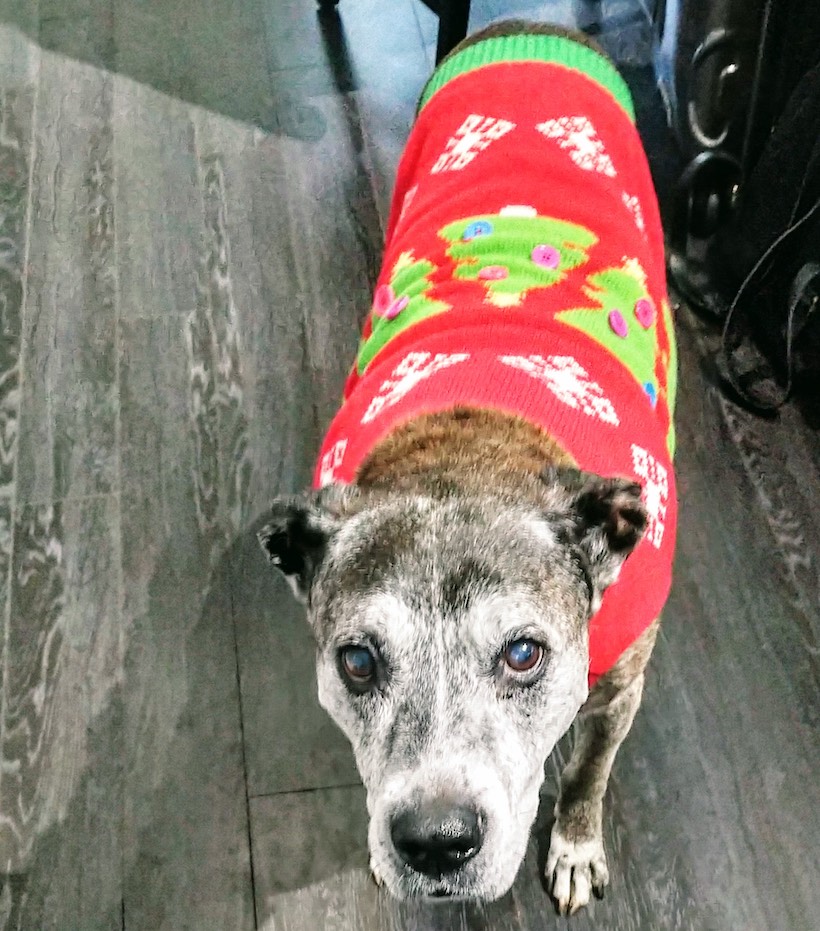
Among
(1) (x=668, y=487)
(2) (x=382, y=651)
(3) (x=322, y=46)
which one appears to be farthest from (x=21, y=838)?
(3) (x=322, y=46)

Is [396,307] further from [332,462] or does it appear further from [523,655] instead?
[523,655]

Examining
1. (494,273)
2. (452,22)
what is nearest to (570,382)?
(494,273)

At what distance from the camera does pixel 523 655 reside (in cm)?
148

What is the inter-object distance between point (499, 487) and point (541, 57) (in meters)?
1.33

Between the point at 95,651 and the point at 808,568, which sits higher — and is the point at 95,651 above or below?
below

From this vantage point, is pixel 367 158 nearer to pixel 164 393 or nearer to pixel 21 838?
pixel 164 393

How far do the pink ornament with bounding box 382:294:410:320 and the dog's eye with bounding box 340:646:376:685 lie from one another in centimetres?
90

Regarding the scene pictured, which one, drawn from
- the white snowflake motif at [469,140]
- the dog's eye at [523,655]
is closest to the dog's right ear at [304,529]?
the dog's eye at [523,655]

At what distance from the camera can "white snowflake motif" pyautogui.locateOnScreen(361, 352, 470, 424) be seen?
1894 mm

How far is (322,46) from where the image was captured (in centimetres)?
397

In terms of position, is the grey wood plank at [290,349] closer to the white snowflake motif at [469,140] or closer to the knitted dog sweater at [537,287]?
the knitted dog sweater at [537,287]

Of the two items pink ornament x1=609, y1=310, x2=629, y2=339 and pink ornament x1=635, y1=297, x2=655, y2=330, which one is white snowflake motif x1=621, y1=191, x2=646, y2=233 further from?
pink ornament x1=609, y1=310, x2=629, y2=339

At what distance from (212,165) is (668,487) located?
95.2 inches

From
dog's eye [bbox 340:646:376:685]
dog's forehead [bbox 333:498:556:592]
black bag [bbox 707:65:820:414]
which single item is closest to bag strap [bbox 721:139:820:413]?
black bag [bbox 707:65:820:414]
